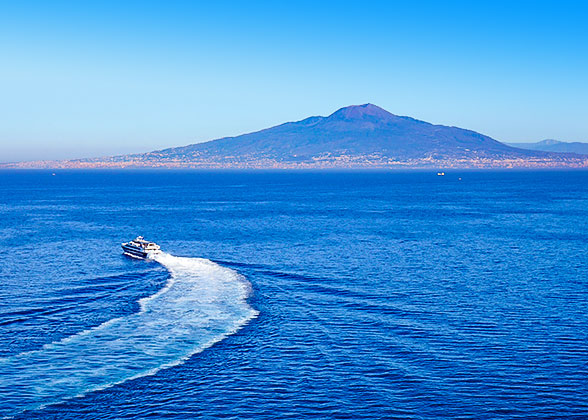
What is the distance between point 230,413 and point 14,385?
14994 mm

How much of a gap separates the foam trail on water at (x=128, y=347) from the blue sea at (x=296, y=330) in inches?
6.8

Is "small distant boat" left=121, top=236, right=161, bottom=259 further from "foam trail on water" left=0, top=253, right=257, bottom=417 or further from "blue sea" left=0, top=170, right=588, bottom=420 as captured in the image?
"foam trail on water" left=0, top=253, right=257, bottom=417

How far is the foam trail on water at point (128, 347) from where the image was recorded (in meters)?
40.5

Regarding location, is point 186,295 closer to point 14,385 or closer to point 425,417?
point 14,385

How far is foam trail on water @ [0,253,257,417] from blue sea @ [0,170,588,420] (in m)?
0.17

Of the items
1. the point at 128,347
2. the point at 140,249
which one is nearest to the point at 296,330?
the point at 128,347

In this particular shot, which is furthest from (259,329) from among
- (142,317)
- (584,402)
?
(584,402)

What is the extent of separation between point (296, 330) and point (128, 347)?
14213mm

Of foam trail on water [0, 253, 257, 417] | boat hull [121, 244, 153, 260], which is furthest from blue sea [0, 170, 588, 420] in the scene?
boat hull [121, 244, 153, 260]

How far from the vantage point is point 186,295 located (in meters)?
66.8

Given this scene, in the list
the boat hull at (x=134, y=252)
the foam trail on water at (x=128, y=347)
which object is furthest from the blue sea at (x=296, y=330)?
the boat hull at (x=134, y=252)

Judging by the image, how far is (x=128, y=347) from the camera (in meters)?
48.6

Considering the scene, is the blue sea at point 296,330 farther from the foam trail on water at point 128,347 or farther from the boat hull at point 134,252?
the boat hull at point 134,252

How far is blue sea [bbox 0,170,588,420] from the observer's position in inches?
1529
